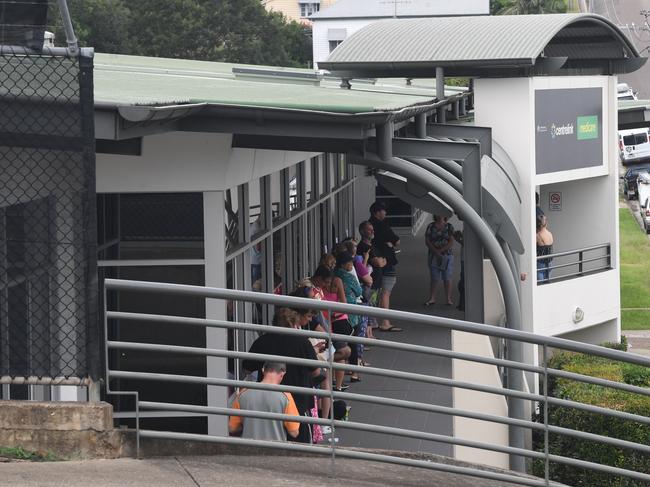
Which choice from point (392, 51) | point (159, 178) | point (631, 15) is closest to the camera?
point (159, 178)

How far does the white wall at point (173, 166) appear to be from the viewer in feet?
A: 35.1

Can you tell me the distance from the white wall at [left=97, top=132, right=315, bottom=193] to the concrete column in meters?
0.18

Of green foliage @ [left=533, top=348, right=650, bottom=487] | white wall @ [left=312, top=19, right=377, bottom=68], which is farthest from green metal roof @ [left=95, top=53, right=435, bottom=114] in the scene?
white wall @ [left=312, top=19, right=377, bottom=68]

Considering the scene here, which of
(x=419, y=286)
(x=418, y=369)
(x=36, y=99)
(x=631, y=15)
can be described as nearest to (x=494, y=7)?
(x=631, y=15)

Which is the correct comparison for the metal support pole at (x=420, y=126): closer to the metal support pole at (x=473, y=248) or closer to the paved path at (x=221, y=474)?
the metal support pole at (x=473, y=248)

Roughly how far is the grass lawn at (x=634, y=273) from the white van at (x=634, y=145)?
1091 centimetres

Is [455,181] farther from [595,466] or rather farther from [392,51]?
[595,466]

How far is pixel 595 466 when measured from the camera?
24.1 ft

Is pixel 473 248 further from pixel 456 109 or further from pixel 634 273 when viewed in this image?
pixel 634 273

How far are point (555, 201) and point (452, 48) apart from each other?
634 centimetres

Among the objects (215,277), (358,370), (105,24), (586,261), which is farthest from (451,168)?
(105,24)

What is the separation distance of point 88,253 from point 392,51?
29.1 feet

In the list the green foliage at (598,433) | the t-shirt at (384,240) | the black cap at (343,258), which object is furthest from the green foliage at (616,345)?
the black cap at (343,258)

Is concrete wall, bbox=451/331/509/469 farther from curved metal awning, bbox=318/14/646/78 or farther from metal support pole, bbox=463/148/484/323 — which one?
curved metal awning, bbox=318/14/646/78
